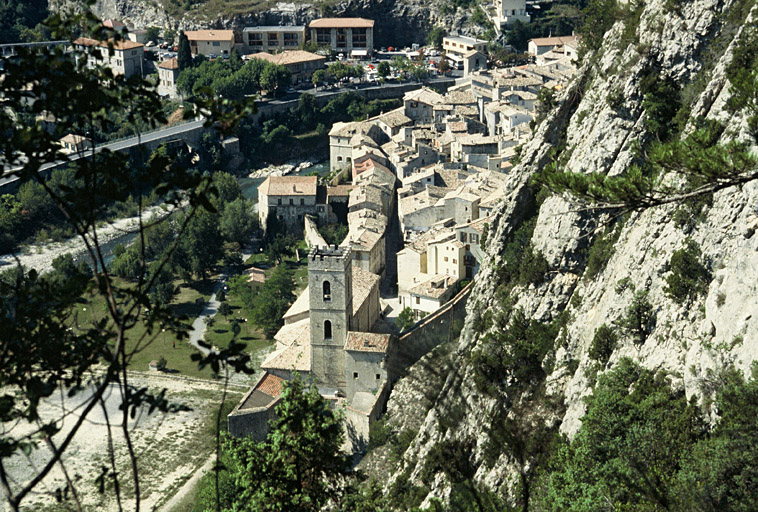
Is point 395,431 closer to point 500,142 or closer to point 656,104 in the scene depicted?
point 656,104

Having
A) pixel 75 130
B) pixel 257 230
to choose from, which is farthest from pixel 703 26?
pixel 257 230

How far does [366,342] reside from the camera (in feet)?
112

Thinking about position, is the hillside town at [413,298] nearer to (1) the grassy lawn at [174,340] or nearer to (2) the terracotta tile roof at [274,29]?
(1) the grassy lawn at [174,340]

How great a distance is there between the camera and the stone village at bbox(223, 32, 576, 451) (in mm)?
33844

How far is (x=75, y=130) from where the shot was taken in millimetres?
8727

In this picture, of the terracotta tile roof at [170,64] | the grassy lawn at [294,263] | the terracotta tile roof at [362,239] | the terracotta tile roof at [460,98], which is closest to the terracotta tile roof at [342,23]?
the terracotta tile roof at [170,64]

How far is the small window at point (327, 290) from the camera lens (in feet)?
111

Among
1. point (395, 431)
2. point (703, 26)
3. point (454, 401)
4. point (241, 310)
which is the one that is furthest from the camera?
point (241, 310)

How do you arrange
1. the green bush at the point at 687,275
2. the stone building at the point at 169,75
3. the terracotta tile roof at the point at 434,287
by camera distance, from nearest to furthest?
the green bush at the point at 687,275, the terracotta tile roof at the point at 434,287, the stone building at the point at 169,75

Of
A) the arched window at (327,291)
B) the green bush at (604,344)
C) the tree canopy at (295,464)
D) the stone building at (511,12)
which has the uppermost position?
the stone building at (511,12)

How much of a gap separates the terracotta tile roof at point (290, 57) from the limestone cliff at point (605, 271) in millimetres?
53607

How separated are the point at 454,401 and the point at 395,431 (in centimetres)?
380

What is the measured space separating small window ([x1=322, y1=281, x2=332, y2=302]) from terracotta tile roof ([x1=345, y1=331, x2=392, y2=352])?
1478 mm

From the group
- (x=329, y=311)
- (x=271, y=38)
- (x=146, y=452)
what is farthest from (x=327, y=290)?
(x=271, y=38)
